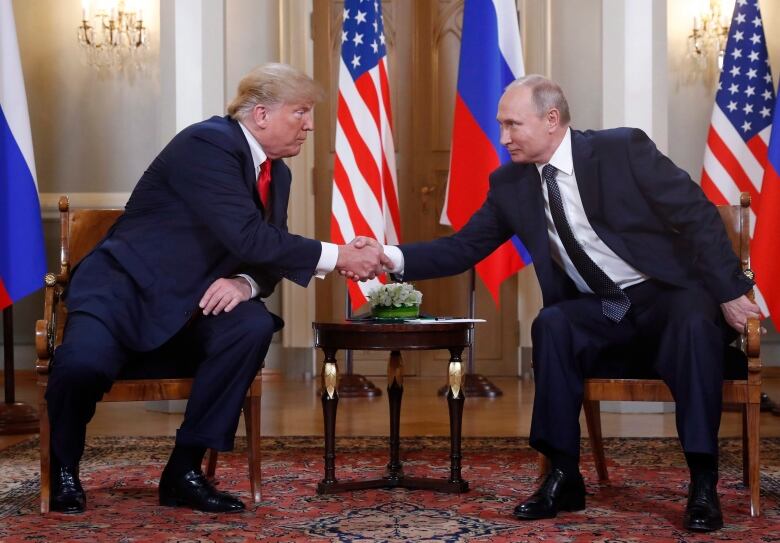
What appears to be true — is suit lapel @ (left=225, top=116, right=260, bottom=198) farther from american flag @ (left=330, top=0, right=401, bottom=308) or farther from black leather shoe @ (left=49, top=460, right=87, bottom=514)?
american flag @ (left=330, top=0, right=401, bottom=308)

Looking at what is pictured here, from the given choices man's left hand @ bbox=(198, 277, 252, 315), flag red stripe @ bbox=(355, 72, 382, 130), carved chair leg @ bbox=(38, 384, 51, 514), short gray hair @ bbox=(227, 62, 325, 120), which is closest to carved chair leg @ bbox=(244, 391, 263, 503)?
man's left hand @ bbox=(198, 277, 252, 315)

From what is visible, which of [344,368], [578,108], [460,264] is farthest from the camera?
[344,368]

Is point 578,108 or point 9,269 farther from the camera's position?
point 578,108

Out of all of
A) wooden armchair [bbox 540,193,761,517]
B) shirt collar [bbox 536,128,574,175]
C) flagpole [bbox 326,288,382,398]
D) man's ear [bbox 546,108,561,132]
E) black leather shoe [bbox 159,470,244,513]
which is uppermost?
man's ear [bbox 546,108,561,132]

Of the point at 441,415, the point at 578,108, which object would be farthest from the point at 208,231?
the point at 578,108

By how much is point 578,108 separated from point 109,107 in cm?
276

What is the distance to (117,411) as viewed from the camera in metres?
5.14

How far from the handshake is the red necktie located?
27 cm

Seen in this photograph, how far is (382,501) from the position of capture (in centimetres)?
304

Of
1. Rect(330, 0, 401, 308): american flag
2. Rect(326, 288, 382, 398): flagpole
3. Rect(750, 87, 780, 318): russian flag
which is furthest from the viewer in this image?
Rect(326, 288, 382, 398): flagpole

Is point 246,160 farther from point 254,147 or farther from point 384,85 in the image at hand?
point 384,85

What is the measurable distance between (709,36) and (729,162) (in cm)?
119

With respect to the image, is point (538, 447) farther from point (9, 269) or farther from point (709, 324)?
point (9, 269)

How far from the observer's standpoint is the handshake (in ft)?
10.6
